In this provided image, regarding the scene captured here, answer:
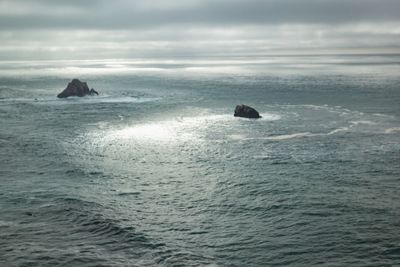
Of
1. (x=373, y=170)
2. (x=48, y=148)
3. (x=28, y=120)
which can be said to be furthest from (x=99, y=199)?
(x=28, y=120)

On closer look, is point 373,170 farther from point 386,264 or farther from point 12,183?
point 12,183

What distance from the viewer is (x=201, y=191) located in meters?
66.1

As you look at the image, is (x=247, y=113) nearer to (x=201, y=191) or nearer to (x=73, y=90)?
(x=201, y=191)

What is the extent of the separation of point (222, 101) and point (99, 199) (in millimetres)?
115715

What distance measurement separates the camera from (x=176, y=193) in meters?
65.6

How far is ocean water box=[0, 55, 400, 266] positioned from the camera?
47.2m

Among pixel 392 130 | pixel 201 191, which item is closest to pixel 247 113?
pixel 392 130

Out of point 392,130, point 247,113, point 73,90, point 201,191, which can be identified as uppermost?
point 73,90

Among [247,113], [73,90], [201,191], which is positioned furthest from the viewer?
[73,90]

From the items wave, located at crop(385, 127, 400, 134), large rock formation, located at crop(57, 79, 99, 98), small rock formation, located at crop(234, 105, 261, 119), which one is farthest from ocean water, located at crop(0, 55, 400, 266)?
large rock formation, located at crop(57, 79, 99, 98)

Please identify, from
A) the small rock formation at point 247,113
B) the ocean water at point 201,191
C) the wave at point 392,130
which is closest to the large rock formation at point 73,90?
the ocean water at point 201,191

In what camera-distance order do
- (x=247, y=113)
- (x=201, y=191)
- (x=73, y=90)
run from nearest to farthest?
(x=201, y=191), (x=247, y=113), (x=73, y=90)

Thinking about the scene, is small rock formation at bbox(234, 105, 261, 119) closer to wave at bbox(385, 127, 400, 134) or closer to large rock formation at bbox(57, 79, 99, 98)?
wave at bbox(385, 127, 400, 134)

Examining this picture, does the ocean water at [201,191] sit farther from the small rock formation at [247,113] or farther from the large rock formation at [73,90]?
→ the large rock formation at [73,90]
